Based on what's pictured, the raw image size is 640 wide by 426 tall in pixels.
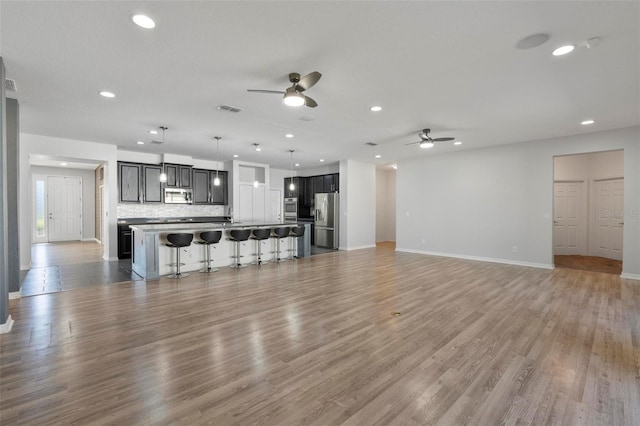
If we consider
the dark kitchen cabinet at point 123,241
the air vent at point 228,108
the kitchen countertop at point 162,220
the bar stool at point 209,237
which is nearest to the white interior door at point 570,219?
the air vent at point 228,108

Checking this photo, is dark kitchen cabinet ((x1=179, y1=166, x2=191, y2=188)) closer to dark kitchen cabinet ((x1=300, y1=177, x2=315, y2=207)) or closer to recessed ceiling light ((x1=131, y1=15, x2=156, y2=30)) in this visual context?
dark kitchen cabinet ((x1=300, y1=177, x2=315, y2=207))

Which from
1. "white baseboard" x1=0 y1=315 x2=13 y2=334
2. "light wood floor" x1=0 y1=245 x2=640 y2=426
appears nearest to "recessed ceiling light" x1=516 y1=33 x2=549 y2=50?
"light wood floor" x1=0 y1=245 x2=640 y2=426

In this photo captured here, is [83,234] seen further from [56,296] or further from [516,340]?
[516,340]

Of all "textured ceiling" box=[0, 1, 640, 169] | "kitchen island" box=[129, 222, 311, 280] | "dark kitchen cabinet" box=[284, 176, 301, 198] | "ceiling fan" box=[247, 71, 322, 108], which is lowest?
"kitchen island" box=[129, 222, 311, 280]

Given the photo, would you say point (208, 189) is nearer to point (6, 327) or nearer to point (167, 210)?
point (167, 210)

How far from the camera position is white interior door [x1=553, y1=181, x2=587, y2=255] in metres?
8.17

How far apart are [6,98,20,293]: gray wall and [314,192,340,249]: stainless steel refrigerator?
728 centimetres

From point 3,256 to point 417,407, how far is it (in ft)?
14.0

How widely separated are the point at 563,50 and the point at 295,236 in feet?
19.7

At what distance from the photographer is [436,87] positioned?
12.3ft

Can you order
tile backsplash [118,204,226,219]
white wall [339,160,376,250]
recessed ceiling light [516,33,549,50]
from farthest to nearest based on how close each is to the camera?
white wall [339,160,376,250] < tile backsplash [118,204,226,219] < recessed ceiling light [516,33,549,50]

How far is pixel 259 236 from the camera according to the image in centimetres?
670

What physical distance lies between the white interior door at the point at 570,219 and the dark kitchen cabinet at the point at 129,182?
1147 cm

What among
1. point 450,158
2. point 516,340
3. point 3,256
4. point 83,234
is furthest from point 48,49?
point 83,234
